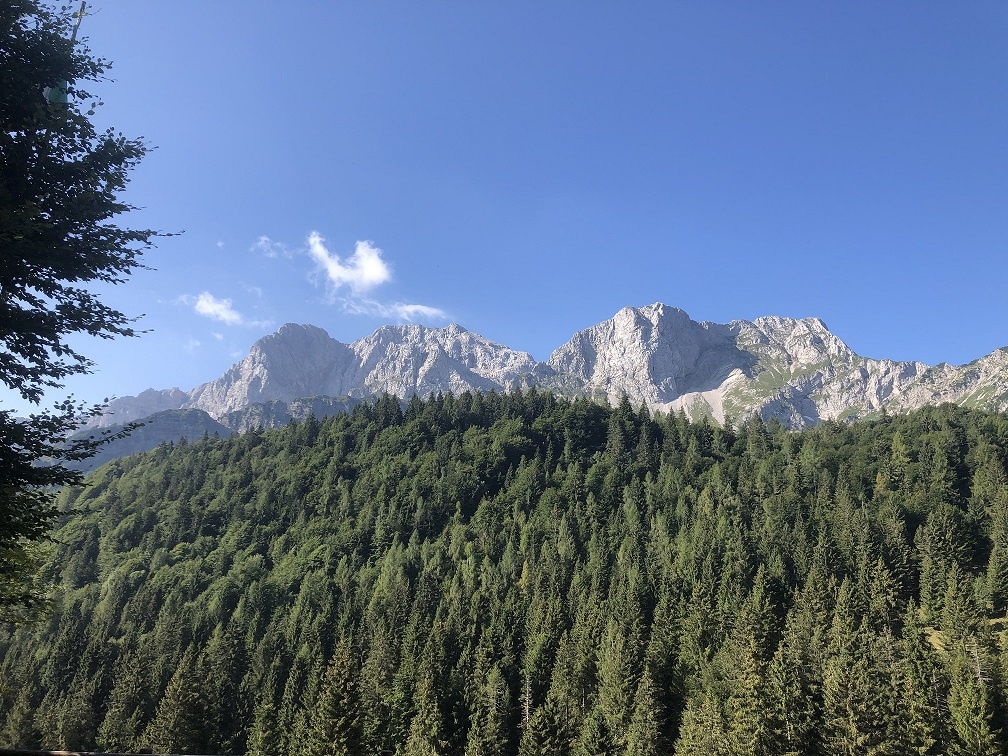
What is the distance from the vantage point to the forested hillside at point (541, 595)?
62938 mm

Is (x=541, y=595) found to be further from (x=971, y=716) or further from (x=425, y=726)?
(x=971, y=716)

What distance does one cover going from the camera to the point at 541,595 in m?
106

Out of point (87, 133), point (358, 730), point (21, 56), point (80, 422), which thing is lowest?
point (358, 730)

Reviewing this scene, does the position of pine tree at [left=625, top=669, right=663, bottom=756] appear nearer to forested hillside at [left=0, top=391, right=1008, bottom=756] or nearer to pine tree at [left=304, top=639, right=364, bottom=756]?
forested hillside at [left=0, top=391, right=1008, bottom=756]

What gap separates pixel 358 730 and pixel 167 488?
163589 mm

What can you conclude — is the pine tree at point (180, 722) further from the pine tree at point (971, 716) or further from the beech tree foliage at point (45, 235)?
the pine tree at point (971, 716)

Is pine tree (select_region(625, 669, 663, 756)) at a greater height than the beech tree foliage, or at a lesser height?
lesser

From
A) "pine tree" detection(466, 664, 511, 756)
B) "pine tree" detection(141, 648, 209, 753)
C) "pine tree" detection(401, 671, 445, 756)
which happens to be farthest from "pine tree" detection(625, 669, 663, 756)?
"pine tree" detection(141, 648, 209, 753)

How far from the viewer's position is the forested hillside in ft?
206

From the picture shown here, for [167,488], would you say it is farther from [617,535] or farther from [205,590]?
[617,535]

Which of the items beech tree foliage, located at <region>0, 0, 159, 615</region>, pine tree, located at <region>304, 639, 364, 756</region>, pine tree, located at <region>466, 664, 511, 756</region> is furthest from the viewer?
pine tree, located at <region>466, 664, 511, 756</region>

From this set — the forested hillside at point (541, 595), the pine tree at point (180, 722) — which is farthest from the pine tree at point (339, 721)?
the pine tree at point (180, 722)

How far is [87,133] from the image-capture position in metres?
16.7

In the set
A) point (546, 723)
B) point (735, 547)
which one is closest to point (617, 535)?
point (735, 547)
